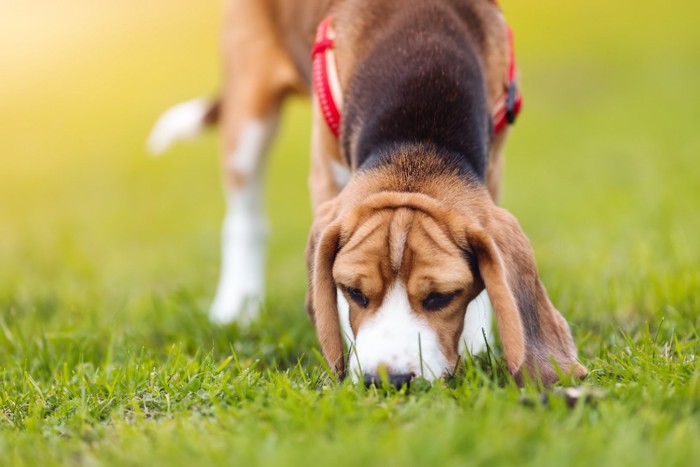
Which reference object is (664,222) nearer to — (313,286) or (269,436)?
(313,286)

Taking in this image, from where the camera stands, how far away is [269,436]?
2.69m

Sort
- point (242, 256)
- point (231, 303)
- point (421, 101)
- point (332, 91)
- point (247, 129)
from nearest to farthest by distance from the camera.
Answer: point (421, 101) → point (332, 91) → point (247, 129) → point (231, 303) → point (242, 256)

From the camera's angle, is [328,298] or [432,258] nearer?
[432,258]

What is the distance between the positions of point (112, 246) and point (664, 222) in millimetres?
4689

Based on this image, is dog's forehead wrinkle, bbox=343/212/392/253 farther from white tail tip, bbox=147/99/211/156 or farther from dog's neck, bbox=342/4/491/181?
white tail tip, bbox=147/99/211/156

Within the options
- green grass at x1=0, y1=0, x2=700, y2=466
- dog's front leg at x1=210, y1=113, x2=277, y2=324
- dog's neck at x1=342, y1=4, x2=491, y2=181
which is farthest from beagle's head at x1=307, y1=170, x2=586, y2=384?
dog's front leg at x1=210, y1=113, x2=277, y2=324

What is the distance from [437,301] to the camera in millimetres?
3295

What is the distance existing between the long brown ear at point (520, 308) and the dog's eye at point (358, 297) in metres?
0.40

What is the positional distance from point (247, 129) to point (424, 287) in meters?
2.78

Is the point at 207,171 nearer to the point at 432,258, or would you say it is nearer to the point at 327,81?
the point at 327,81

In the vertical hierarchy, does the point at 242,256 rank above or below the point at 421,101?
below

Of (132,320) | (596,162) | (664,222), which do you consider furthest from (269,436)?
(596,162)

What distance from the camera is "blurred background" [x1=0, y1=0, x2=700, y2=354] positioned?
16.9ft

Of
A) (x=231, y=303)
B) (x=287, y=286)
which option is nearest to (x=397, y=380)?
(x=231, y=303)
